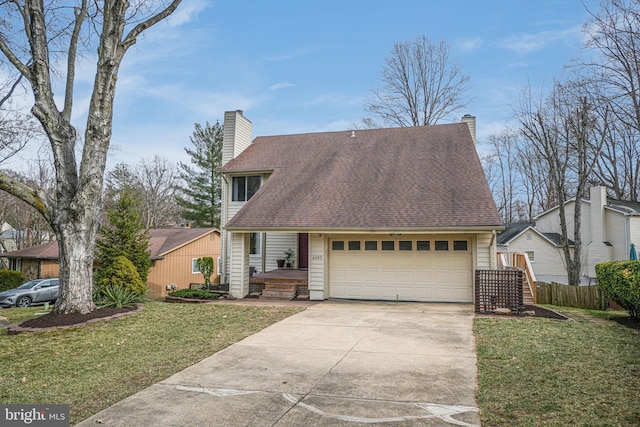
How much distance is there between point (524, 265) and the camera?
14.7m

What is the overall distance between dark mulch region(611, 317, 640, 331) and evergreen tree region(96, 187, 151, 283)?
46.2ft

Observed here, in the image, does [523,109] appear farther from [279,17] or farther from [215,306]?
[215,306]

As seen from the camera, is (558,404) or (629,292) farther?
(629,292)

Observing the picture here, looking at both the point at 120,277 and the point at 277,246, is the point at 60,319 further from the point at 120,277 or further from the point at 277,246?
the point at 277,246

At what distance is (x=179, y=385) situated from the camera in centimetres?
496

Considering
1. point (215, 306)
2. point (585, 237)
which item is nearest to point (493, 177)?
point (585, 237)

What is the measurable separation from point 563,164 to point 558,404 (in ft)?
62.0

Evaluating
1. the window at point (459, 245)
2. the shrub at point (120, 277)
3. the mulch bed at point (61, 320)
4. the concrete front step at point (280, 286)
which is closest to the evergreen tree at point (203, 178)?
the concrete front step at point (280, 286)

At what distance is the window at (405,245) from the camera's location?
42.0 feet

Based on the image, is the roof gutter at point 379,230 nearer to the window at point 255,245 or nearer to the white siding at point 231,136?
the window at point 255,245

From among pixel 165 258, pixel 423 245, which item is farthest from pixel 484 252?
pixel 165 258

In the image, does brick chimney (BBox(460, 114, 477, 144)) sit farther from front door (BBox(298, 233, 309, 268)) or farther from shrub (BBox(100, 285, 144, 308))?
shrub (BBox(100, 285, 144, 308))

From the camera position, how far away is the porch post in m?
13.4

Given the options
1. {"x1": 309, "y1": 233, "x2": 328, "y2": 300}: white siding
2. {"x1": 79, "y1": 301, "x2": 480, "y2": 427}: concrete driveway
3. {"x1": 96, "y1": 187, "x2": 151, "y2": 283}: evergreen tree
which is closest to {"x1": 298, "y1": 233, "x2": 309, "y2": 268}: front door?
{"x1": 309, "y1": 233, "x2": 328, "y2": 300}: white siding
